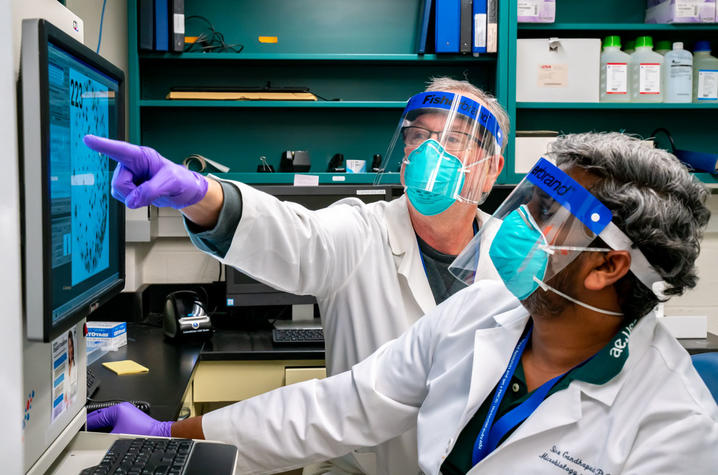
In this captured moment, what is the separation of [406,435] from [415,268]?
407 millimetres

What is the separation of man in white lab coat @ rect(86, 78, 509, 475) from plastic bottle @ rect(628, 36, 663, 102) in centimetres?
138

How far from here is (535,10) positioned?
2709 mm

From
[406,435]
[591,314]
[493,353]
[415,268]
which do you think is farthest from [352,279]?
[591,314]

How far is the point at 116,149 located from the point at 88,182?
96 mm

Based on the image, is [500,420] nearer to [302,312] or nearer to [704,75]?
[302,312]

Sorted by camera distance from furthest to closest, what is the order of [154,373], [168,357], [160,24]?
[160,24] → [168,357] → [154,373]

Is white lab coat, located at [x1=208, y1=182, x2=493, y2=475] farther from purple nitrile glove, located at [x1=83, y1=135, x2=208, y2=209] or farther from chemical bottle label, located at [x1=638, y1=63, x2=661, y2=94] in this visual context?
chemical bottle label, located at [x1=638, y1=63, x2=661, y2=94]

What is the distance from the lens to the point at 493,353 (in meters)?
1.14

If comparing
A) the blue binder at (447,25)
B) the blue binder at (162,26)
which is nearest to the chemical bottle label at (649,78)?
the blue binder at (447,25)

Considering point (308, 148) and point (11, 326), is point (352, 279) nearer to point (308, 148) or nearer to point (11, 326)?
point (11, 326)

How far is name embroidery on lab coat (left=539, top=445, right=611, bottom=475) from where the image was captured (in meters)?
0.97

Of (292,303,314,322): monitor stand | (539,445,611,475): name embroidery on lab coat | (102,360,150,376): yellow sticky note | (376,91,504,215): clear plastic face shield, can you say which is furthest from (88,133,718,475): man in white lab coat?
(292,303,314,322): monitor stand

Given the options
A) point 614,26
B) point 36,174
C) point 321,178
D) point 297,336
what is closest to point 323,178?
point 321,178

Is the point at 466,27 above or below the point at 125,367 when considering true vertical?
above
